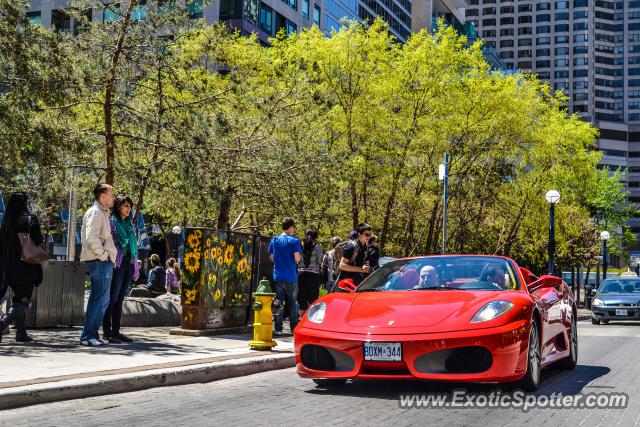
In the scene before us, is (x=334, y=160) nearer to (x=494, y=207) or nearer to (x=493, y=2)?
(x=494, y=207)

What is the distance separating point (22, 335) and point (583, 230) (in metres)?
51.0

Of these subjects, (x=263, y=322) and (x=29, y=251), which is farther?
(x=263, y=322)

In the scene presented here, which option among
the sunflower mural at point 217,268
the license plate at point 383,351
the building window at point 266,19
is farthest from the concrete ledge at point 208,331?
the building window at point 266,19

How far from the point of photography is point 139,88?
54.3 ft

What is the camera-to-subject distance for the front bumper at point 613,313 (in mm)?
24500

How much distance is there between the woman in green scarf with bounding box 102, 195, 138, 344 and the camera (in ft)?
36.5

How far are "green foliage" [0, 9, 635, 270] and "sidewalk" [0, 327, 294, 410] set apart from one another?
4.56 meters

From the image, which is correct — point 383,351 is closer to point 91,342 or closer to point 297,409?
point 297,409

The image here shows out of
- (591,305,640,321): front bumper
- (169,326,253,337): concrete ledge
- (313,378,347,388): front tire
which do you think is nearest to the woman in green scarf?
(169,326,253,337): concrete ledge

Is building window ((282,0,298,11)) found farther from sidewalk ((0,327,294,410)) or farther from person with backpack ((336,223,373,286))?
sidewalk ((0,327,294,410))

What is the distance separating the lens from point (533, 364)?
316 inches

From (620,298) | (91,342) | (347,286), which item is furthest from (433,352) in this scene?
(620,298)

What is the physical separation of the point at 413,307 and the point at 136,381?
266 centimetres

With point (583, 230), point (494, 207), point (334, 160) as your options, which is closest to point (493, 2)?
point (583, 230)
